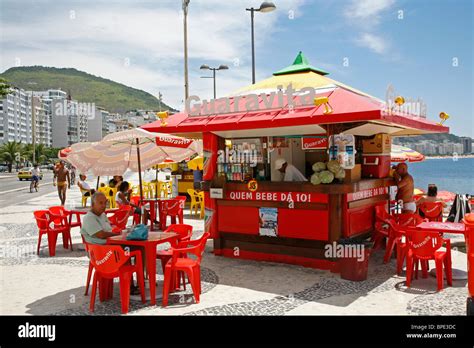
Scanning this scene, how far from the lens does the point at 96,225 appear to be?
5.82 m

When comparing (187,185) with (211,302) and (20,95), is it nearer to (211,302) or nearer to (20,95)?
(211,302)

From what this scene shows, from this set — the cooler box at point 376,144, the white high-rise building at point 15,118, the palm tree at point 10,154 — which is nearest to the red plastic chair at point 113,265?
the cooler box at point 376,144

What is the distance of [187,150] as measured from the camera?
11438mm

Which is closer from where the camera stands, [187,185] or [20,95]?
[187,185]

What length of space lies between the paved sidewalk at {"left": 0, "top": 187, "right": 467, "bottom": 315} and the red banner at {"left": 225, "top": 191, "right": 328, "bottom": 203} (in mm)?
1172

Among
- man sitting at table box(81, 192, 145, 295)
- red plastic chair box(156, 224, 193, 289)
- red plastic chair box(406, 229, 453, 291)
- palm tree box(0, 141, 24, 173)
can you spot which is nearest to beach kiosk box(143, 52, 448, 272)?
red plastic chair box(406, 229, 453, 291)

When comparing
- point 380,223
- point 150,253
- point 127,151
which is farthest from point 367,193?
point 127,151

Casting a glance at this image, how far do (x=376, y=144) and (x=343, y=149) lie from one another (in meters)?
2.39

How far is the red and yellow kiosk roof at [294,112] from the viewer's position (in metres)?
6.81

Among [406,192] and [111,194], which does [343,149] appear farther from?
[111,194]

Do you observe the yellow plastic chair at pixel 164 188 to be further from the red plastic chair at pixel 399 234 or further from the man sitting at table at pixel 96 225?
the man sitting at table at pixel 96 225
